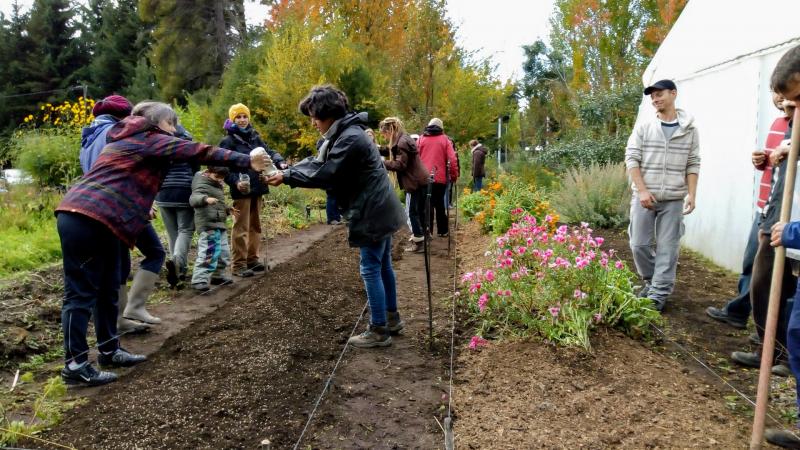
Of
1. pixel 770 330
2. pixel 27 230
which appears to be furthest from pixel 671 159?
pixel 27 230

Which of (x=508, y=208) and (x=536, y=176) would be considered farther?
(x=536, y=176)

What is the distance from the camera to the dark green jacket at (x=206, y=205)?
538cm

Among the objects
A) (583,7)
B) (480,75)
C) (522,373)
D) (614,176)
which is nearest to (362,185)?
(522,373)

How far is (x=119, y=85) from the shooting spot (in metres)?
38.0

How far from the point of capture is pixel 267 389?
3.23 metres

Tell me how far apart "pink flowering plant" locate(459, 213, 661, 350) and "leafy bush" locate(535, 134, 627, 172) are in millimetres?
7290

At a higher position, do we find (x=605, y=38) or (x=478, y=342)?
(x=605, y=38)

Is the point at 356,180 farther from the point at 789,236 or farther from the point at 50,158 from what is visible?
the point at 50,158

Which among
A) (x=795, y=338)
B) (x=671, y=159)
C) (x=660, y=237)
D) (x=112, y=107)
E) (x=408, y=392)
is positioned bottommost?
(x=408, y=392)

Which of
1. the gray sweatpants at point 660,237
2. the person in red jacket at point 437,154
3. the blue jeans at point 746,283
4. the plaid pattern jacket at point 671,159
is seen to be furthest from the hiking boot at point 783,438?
the person in red jacket at point 437,154

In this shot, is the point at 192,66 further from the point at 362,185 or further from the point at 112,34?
the point at 362,185

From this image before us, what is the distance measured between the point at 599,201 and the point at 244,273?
18.2 feet

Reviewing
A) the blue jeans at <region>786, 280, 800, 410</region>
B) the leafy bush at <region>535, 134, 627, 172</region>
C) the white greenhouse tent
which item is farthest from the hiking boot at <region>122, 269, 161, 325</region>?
the leafy bush at <region>535, 134, 627, 172</region>

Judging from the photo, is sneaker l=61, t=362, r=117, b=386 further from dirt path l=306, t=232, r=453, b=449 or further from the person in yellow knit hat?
the person in yellow knit hat
